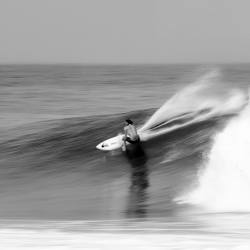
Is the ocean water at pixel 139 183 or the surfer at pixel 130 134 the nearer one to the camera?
the ocean water at pixel 139 183

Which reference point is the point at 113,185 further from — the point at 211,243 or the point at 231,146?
the point at 211,243

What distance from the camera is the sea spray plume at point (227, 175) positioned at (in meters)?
10.3

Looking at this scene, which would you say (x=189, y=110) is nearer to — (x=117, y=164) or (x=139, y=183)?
(x=117, y=164)

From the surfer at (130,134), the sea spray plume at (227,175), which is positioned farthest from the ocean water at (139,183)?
the surfer at (130,134)

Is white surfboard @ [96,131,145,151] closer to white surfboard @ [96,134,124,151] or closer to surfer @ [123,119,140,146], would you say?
white surfboard @ [96,134,124,151]

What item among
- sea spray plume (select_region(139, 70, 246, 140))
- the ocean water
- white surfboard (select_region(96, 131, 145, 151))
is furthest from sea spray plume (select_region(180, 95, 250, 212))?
sea spray plume (select_region(139, 70, 246, 140))

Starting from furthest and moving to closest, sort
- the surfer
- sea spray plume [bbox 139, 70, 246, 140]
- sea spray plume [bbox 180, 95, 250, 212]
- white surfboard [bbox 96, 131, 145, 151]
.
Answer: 1. sea spray plume [bbox 139, 70, 246, 140]
2. white surfboard [bbox 96, 131, 145, 151]
3. the surfer
4. sea spray plume [bbox 180, 95, 250, 212]

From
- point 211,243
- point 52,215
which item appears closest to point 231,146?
point 52,215

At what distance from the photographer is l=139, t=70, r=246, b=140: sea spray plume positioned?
19.6 metres

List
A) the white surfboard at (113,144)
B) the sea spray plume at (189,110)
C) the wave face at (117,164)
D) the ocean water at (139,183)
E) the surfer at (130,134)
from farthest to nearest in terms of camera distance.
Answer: the sea spray plume at (189,110)
the white surfboard at (113,144)
the surfer at (130,134)
the wave face at (117,164)
the ocean water at (139,183)

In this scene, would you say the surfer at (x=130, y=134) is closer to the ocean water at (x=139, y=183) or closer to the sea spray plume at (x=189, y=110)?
the ocean water at (x=139, y=183)

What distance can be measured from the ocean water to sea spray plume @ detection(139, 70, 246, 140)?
42 mm

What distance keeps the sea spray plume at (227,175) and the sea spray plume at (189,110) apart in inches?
153

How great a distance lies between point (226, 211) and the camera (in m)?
9.50
